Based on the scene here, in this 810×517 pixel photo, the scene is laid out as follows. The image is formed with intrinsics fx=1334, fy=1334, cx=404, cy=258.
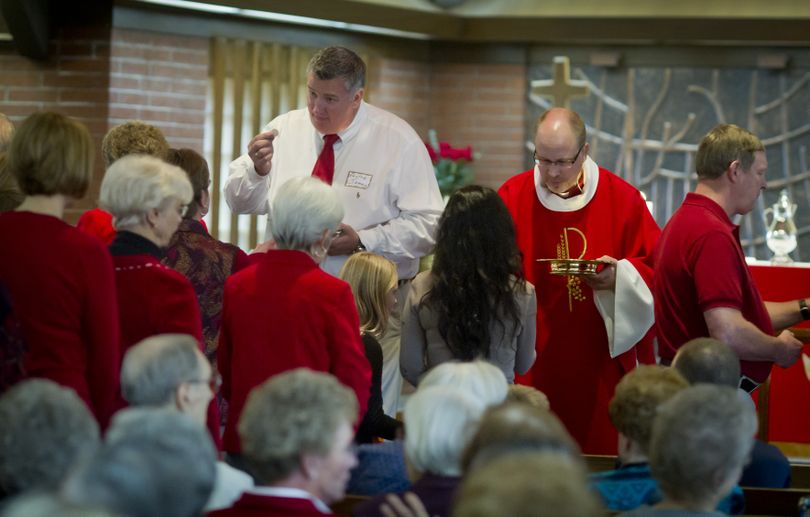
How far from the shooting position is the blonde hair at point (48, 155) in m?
3.53

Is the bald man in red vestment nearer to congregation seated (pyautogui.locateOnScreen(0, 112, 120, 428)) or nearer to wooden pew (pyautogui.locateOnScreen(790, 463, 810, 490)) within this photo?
wooden pew (pyautogui.locateOnScreen(790, 463, 810, 490))

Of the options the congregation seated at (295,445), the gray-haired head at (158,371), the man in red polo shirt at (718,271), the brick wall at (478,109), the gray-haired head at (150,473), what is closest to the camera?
the gray-haired head at (150,473)

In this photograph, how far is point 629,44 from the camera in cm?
990

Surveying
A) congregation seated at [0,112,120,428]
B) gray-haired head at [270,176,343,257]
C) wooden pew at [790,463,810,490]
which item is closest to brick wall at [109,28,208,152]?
gray-haired head at [270,176,343,257]

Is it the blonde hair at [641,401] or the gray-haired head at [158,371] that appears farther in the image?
the blonde hair at [641,401]

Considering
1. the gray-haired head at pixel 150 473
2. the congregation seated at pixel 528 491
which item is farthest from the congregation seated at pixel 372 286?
the congregation seated at pixel 528 491

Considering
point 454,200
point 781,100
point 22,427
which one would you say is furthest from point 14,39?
point 22,427

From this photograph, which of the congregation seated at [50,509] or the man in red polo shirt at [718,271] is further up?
the man in red polo shirt at [718,271]

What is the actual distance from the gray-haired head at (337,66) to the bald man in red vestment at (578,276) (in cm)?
79

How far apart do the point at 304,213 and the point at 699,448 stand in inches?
61.6

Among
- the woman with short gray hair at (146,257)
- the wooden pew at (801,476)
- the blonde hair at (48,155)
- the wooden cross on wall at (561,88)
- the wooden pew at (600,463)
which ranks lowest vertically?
the wooden pew at (801,476)

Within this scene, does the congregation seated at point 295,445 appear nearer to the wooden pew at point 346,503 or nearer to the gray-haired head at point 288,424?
the gray-haired head at point 288,424

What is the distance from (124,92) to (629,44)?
3.81 m

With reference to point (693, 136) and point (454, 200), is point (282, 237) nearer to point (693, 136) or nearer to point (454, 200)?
point (454, 200)
